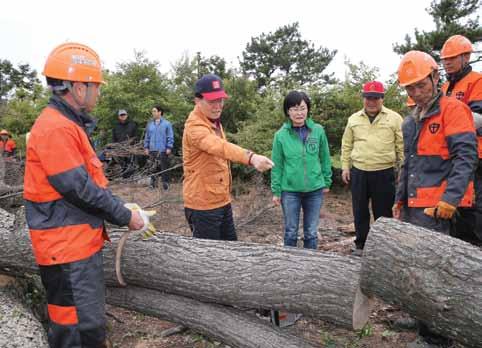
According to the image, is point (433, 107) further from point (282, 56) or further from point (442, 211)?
point (282, 56)

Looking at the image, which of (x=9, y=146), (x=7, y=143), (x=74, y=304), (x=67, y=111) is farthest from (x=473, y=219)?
(x=7, y=143)

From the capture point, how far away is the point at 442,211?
297 cm

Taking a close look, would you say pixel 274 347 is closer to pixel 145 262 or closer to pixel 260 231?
pixel 145 262

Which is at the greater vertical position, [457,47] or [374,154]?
[457,47]

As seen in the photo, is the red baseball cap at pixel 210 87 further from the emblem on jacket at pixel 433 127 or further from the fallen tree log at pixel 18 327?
the fallen tree log at pixel 18 327

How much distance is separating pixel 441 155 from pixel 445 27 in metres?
12.7

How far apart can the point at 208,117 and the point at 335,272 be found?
167 centimetres

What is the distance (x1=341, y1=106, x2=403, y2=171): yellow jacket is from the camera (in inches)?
189

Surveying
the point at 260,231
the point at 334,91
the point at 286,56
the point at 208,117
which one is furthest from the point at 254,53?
the point at 208,117

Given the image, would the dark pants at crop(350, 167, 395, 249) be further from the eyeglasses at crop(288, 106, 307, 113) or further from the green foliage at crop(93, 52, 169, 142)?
the green foliage at crop(93, 52, 169, 142)

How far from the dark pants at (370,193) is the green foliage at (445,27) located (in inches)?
412

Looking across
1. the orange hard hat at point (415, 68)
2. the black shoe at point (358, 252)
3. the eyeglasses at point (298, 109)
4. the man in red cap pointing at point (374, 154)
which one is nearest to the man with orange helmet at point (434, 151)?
the orange hard hat at point (415, 68)

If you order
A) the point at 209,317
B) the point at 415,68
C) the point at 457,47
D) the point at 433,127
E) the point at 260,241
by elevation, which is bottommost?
the point at 260,241

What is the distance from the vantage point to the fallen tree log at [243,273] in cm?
264
